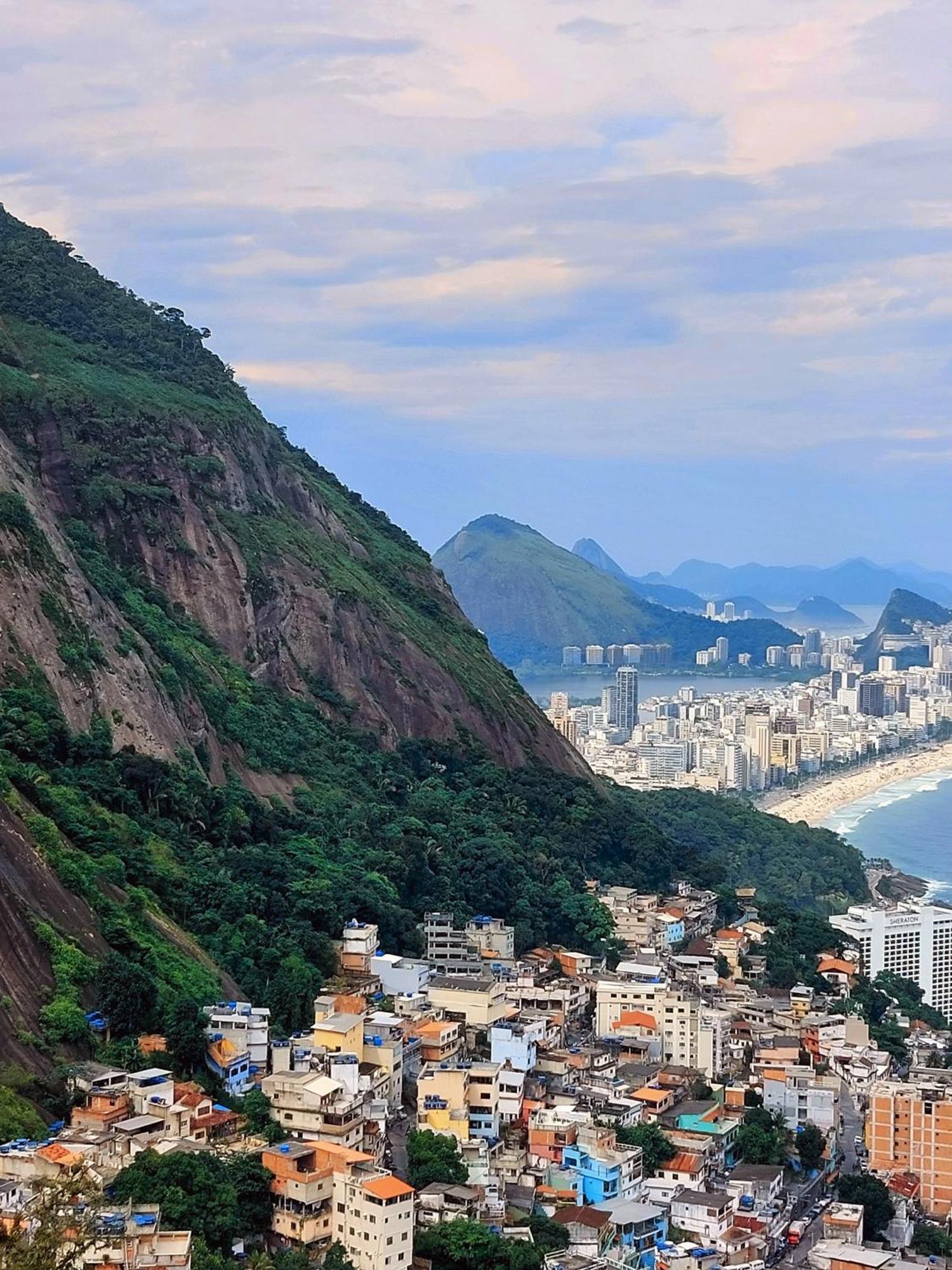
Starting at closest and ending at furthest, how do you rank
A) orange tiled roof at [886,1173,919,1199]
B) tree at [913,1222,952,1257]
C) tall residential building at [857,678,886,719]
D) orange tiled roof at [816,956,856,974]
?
tree at [913,1222,952,1257], orange tiled roof at [886,1173,919,1199], orange tiled roof at [816,956,856,974], tall residential building at [857,678,886,719]

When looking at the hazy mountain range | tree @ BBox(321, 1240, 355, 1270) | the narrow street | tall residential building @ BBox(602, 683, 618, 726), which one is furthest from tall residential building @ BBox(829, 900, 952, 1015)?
the hazy mountain range

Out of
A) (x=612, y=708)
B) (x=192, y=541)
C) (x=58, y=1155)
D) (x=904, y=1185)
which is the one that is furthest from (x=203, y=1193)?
(x=612, y=708)

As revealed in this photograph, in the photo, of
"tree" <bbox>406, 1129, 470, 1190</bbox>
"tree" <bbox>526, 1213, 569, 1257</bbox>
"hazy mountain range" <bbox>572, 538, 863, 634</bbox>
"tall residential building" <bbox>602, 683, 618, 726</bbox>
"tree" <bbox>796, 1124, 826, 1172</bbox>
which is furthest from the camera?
"hazy mountain range" <bbox>572, 538, 863, 634</bbox>

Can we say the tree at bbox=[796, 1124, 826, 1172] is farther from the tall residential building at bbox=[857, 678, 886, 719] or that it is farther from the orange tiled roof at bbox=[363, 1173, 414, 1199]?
the tall residential building at bbox=[857, 678, 886, 719]

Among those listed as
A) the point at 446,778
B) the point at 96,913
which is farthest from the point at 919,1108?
the point at 446,778

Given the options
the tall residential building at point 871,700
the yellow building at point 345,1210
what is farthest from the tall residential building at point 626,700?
the yellow building at point 345,1210
